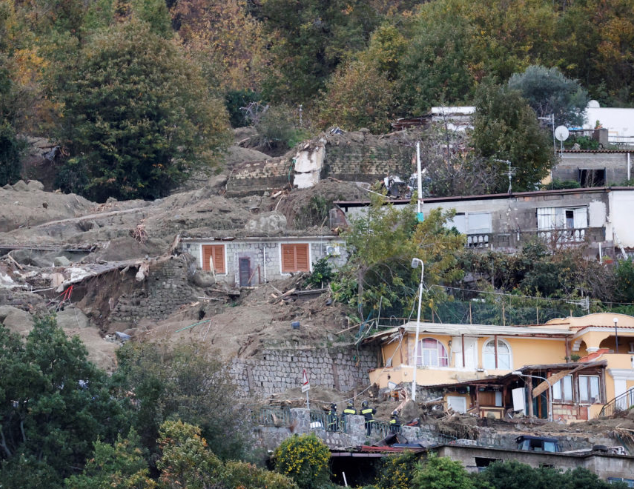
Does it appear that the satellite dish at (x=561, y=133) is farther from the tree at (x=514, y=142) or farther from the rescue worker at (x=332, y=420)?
the rescue worker at (x=332, y=420)

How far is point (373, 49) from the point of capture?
62.8 m

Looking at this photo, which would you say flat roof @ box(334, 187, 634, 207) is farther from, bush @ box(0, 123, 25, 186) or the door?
bush @ box(0, 123, 25, 186)

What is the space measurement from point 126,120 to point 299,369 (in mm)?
22177

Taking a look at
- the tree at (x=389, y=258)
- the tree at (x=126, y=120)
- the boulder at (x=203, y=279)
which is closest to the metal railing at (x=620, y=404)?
the tree at (x=389, y=258)

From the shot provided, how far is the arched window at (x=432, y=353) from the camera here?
38.3 metres

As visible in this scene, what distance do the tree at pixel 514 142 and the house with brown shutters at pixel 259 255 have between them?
943 cm

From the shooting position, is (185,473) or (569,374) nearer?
(185,473)

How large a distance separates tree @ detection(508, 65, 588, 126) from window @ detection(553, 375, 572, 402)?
72.8ft

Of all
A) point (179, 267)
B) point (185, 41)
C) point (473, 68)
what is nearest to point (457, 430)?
point (179, 267)

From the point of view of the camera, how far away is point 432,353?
38.5m

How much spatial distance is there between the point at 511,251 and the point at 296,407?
45.1 feet

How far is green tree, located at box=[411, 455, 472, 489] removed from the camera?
29938 millimetres

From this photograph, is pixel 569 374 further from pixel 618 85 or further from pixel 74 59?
pixel 618 85

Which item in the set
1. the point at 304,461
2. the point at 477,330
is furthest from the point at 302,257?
the point at 304,461
